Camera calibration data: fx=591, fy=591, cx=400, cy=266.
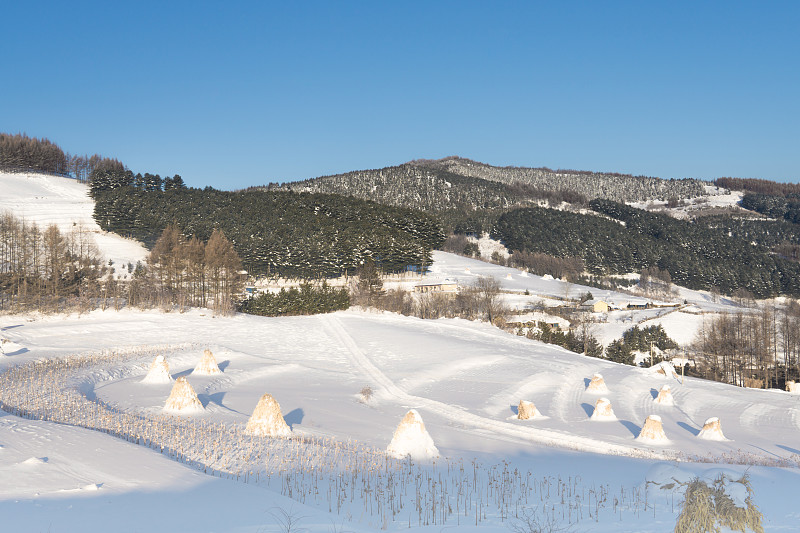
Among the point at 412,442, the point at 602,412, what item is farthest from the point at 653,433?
the point at 412,442

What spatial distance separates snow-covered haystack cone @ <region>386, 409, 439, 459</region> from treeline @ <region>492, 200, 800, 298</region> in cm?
12079

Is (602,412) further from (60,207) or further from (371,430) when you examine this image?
(60,207)

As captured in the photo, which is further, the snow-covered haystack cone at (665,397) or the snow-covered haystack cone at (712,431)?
the snow-covered haystack cone at (665,397)

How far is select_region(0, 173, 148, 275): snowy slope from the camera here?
83.6m

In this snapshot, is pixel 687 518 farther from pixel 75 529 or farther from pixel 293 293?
pixel 293 293

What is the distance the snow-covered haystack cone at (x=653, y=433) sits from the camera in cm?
2015

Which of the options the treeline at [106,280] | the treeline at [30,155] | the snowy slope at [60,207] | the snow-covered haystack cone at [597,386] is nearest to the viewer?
the snow-covered haystack cone at [597,386]

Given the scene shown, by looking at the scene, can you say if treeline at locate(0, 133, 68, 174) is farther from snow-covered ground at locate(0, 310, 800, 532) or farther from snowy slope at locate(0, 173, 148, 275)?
snow-covered ground at locate(0, 310, 800, 532)

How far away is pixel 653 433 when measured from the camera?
2028 centimetres

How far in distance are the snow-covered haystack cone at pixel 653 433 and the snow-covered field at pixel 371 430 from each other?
28 centimetres

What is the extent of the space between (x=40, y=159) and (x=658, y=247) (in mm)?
149866

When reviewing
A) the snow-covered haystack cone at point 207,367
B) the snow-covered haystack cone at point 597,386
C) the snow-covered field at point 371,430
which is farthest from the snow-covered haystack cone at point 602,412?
the snow-covered haystack cone at point 207,367

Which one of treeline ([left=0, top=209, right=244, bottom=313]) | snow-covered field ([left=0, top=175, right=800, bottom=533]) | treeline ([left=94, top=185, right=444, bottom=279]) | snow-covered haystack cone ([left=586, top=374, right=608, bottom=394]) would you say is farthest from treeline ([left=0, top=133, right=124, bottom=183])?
snow-covered haystack cone ([left=586, top=374, right=608, bottom=394])

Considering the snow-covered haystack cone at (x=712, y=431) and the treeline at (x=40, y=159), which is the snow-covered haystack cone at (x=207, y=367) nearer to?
the snow-covered haystack cone at (x=712, y=431)
